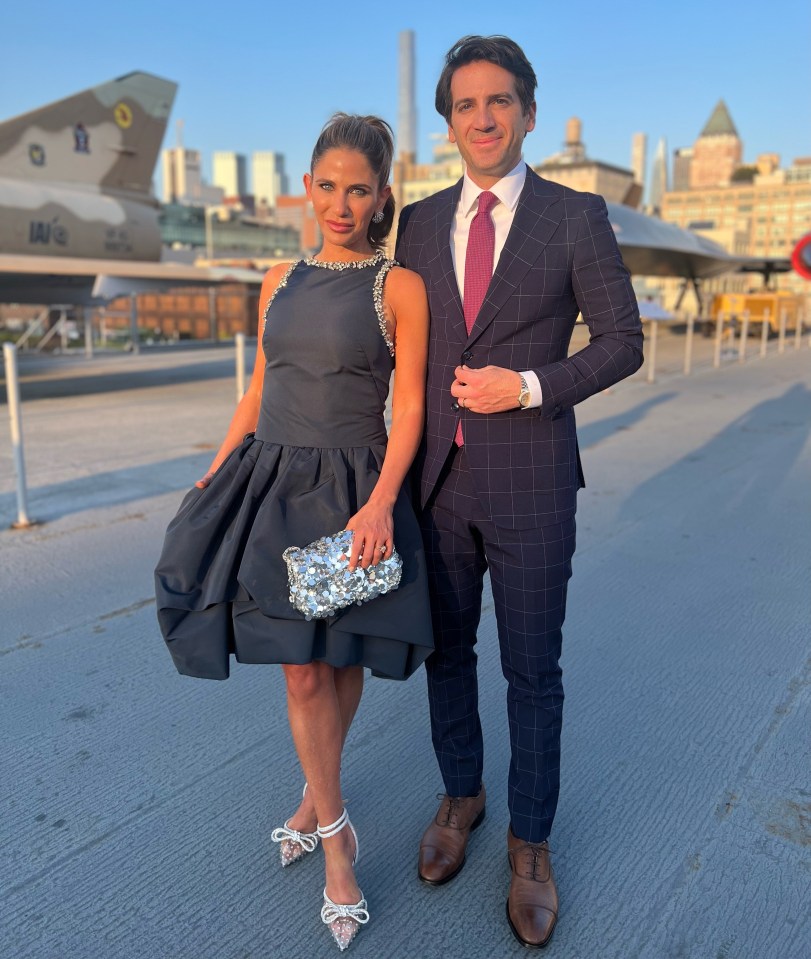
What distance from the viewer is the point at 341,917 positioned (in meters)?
1.83

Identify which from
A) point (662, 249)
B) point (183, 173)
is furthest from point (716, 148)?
point (662, 249)

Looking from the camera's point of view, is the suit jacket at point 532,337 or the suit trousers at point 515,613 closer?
the suit jacket at point 532,337

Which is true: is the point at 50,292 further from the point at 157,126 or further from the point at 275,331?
the point at 275,331

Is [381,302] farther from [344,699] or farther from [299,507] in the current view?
[344,699]

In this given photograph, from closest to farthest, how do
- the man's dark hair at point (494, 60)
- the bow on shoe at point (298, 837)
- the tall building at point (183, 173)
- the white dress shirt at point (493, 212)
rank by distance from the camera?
the man's dark hair at point (494, 60) → the white dress shirt at point (493, 212) → the bow on shoe at point (298, 837) → the tall building at point (183, 173)

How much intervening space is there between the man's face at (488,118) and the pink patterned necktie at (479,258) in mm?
68

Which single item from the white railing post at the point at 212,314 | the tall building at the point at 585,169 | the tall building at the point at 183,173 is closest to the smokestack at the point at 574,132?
the tall building at the point at 585,169

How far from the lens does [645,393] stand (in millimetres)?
11828

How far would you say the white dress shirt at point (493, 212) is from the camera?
73.6 inches

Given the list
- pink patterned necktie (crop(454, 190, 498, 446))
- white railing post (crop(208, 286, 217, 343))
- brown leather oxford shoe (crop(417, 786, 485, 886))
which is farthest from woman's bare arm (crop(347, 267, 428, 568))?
white railing post (crop(208, 286, 217, 343))

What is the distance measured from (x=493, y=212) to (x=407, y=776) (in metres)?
1.72

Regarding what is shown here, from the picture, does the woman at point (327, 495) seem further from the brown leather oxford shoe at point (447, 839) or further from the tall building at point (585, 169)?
the tall building at point (585, 169)

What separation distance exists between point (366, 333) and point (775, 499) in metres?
5.00

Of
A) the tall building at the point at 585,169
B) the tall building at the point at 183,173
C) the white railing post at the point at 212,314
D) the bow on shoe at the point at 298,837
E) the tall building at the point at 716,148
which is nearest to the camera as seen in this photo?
the bow on shoe at the point at 298,837
